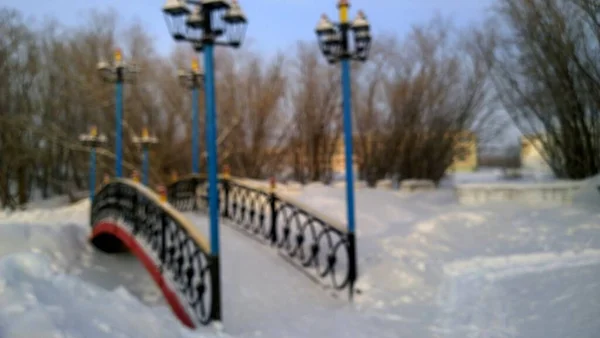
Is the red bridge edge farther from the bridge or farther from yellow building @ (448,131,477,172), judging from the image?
yellow building @ (448,131,477,172)

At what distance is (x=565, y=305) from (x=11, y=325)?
16.4 ft

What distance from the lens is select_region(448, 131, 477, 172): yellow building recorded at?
22.1m

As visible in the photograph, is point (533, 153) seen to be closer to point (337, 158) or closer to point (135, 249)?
point (337, 158)

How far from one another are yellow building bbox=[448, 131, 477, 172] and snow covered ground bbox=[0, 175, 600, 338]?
10.9m

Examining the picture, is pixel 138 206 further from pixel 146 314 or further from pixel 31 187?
pixel 31 187

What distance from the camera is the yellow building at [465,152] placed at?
22125 mm

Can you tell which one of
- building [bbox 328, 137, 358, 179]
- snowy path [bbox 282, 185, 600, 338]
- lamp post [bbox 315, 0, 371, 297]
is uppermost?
lamp post [bbox 315, 0, 371, 297]

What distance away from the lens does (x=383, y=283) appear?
7.05 m

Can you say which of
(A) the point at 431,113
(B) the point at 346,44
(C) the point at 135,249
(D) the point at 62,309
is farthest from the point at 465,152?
(D) the point at 62,309

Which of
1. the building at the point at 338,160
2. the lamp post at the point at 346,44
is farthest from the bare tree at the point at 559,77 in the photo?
the building at the point at 338,160

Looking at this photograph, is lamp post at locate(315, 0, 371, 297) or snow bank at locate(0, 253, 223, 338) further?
lamp post at locate(315, 0, 371, 297)

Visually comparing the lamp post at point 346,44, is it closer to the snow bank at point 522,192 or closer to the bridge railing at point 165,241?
the bridge railing at point 165,241

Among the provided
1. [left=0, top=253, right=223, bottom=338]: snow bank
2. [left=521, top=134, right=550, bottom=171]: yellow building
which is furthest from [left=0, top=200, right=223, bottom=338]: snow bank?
[left=521, top=134, right=550, bottom=171]: yellow building

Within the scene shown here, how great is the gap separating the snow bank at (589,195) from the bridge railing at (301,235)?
572 centimetres
